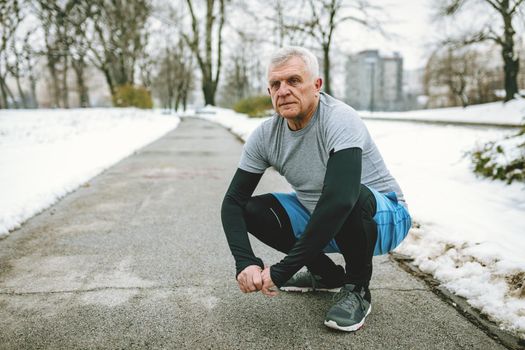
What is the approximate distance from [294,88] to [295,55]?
18 cm

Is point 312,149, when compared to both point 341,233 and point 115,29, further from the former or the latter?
point 115,29

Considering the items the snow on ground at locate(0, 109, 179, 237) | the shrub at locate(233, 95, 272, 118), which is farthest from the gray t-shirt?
the shrub at locate(233, 95, 272, 118)

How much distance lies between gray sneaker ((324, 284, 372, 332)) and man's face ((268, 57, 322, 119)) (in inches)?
41.5

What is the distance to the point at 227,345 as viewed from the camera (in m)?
2.17

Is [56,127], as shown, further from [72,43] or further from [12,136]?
[72,43]

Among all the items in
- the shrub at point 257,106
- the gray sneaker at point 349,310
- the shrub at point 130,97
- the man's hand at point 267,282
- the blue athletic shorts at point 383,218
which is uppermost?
the shrub at point 130,97

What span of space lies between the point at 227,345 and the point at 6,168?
6678 mm

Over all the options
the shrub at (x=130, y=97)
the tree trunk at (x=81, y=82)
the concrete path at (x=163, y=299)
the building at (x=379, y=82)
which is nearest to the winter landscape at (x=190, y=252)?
the concrete path at (x=163, y=299)

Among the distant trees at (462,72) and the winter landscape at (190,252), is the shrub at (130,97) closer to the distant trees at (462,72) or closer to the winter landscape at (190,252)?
the winter landscape at (190,252)

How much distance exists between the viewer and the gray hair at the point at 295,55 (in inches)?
90.4

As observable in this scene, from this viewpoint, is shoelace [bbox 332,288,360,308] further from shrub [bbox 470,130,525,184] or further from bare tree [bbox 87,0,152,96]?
bare tree [bbox 87,0,152,96]

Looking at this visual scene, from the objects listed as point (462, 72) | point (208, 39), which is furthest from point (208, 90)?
point (462, 72)

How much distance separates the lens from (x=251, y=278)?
83.2 inches

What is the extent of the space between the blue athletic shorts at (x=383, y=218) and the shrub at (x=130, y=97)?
88.4 feet
